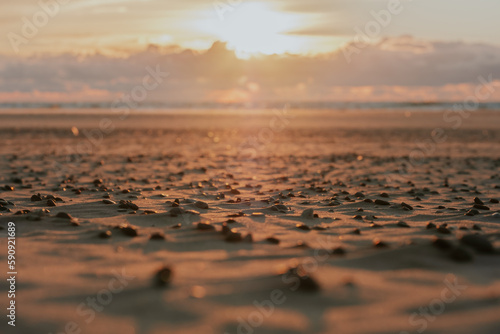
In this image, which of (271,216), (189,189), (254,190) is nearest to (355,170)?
(254,190)

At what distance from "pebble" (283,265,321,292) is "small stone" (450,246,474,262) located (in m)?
1.22

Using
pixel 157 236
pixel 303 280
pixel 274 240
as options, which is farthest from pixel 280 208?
pixel 303 280

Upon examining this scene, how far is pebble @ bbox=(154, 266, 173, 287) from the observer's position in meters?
3.13

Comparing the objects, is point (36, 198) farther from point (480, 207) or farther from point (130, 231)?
point (480, 207)

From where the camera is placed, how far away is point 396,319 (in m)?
2.70

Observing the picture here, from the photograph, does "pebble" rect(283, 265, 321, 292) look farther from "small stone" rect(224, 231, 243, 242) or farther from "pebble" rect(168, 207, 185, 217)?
"pebble" rect(168, 207, 185, 217)

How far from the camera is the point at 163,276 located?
10.4 ft

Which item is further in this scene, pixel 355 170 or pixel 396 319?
pixel 355 170

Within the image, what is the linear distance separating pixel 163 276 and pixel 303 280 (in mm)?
939

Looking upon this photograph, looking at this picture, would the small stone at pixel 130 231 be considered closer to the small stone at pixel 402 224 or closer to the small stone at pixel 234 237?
the small stone at pixel 234 237

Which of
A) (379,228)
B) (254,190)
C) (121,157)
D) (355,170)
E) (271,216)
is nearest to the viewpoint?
(379,228)

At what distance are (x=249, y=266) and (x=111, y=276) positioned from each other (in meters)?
0.98

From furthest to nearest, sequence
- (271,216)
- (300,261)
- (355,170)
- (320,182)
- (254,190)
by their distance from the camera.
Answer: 1. (355,170)
2. (320,182)
3. (254,190)
4. (271,216)
5. (300,261)

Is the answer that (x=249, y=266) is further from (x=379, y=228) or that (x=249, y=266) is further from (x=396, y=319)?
(x=379, y=228)
